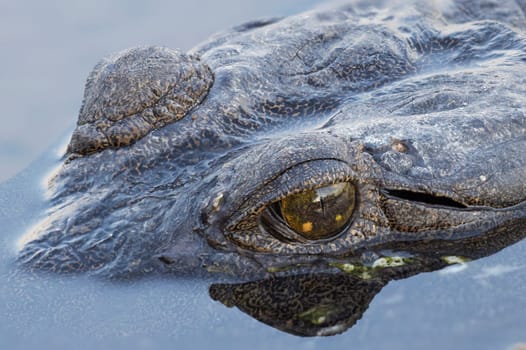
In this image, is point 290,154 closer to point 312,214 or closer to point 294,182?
point 294,182

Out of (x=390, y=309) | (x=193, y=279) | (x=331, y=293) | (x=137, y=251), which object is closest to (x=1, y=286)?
(x=137, y=251)

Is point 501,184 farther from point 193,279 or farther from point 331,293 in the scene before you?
point 193,279

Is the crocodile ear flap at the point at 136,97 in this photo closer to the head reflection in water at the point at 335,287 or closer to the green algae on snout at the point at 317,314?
the head reflection in water at the point at 335,287

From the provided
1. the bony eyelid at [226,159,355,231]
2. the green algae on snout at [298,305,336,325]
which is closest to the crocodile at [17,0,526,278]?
the bony eyelid at [226,159,355,231]

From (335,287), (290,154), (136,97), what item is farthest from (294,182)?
(136,97)

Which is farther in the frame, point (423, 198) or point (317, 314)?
point (423, 198)

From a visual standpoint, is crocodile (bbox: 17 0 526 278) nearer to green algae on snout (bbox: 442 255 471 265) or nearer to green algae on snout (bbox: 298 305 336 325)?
green algae on snout (bbox: 442 255 471 265)
